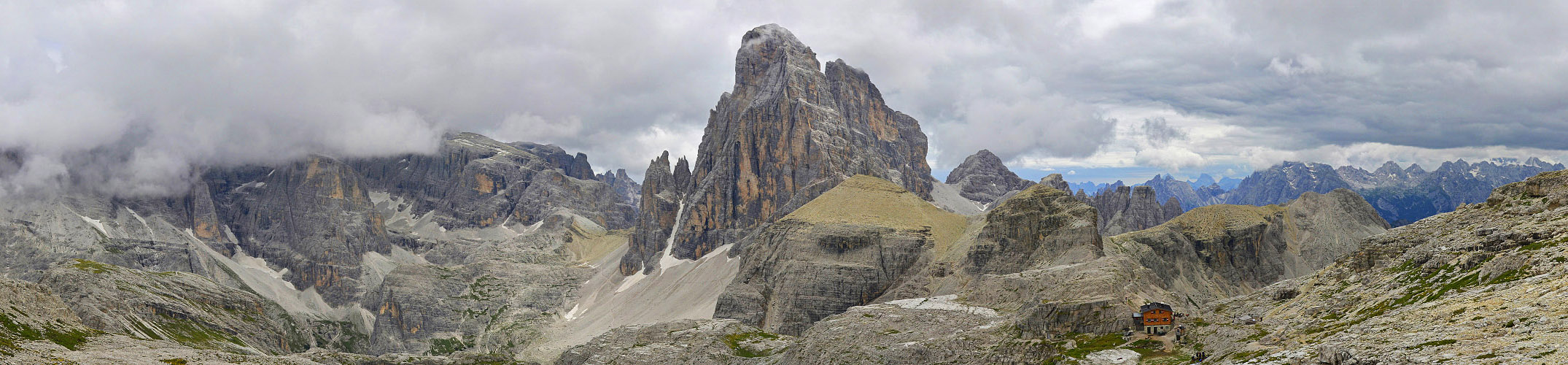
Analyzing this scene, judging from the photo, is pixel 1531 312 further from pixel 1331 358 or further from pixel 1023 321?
pixel 1023 321

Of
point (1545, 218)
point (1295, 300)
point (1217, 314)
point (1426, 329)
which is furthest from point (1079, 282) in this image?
point (1426, 329)

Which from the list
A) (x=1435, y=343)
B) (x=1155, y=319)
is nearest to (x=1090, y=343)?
(x=1155, y=319)

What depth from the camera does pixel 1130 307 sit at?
473ft

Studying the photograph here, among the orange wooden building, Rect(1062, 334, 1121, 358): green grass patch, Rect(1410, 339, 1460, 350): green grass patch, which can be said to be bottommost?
Rect(1062, 334, 1121, 358): green grass patch

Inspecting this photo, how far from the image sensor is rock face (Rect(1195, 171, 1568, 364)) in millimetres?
73875

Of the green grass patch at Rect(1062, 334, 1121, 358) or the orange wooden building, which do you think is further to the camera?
the orange wooden building

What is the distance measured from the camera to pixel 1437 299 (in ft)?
302

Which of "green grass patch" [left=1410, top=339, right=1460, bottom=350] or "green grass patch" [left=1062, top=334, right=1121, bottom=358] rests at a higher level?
"green grass patch" [left=1410, top=339, right=1460, bottom=350]

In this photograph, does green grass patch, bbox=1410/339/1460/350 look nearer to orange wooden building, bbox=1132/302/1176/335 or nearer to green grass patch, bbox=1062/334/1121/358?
green grass patch, bbox=1062/334/1121/358

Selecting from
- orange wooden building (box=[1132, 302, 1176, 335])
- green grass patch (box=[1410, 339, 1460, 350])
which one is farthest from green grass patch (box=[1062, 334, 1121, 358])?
green grass patch (box=[1410, 339, 1460, 350])

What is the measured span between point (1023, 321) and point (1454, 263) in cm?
6216

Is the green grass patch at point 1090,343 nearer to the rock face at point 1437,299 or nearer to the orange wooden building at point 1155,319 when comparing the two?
the orange wooden building at point 1155,319

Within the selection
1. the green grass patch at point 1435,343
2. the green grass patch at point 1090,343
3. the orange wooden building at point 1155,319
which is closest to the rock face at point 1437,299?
the green grass patch at point 1435,343

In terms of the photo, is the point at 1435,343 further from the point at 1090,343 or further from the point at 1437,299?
the point at 1090,343
